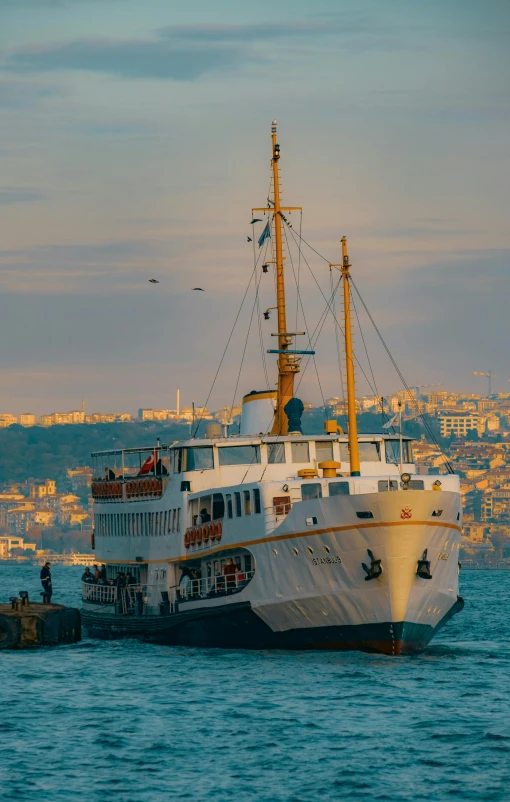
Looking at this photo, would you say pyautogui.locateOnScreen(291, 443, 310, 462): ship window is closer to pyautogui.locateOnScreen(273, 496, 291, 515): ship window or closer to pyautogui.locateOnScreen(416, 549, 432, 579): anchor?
pyautogui.locateOnScreen(273, 496, 291, 515): ship window

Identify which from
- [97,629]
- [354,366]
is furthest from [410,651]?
[97,629]

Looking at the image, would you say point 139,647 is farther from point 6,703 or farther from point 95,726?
point 95,726

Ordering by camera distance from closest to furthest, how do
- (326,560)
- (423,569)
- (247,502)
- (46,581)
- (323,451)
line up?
(423,569) < (326,560) < (247,502) < (323,451) < (46,581)

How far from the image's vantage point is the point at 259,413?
62.5 m

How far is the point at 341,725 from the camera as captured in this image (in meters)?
38.0

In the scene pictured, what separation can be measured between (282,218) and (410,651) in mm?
20104

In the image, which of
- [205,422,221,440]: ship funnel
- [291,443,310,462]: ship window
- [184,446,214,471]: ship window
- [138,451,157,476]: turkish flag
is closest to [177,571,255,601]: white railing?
[184,446,214,471]: ship window

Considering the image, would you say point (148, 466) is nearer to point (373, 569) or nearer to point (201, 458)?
point (201, 458)

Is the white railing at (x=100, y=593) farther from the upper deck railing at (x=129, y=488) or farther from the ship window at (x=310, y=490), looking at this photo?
the ship window at (x=310, y=490)

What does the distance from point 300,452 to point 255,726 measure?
18707 millimetres

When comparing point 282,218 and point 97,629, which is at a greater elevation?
point 282,218

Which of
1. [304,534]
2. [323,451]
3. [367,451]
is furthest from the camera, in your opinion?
[367,451]

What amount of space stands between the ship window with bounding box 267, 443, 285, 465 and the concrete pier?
9.73 m

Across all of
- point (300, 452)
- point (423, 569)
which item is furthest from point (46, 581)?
point (423, 569)
